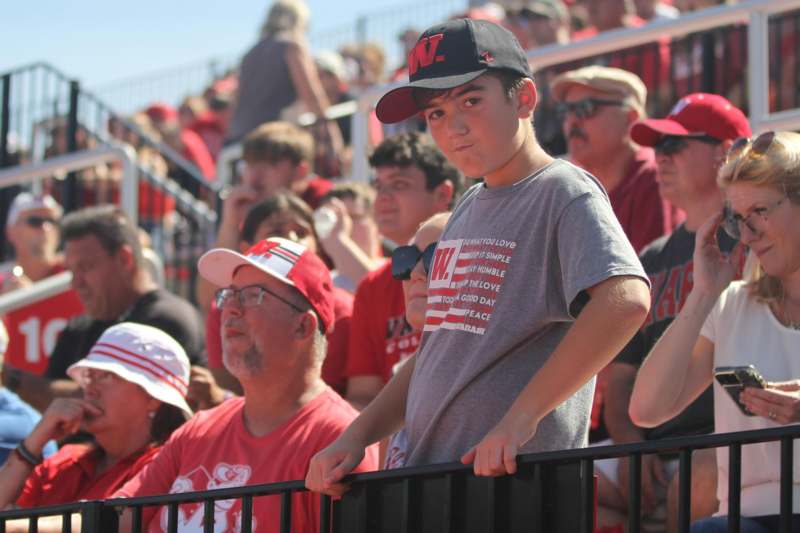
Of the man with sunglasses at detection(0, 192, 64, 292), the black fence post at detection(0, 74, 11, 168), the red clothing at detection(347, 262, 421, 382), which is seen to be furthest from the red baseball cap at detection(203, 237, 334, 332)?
the black fence post at detection(0, 74, 11, 168)

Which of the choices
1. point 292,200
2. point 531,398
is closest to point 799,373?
point 531,398

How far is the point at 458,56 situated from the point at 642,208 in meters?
2.96

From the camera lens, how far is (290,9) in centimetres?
1118

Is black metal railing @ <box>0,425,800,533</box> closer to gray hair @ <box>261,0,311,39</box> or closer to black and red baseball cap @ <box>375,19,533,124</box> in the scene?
black and red baseball cap @ <box>375,19,533,124</box>

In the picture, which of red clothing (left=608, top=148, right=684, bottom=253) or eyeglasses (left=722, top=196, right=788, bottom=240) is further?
red clothing (left=608, top=148, right=684, bottom=253)

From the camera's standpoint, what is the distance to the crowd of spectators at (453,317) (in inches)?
140

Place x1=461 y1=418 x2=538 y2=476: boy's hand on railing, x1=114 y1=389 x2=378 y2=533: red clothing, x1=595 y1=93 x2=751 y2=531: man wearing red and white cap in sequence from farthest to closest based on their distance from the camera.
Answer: x1=595 y1=93 x2=751 y2=531: man wearing red and white cap, x1=114 y1=389 x2=378 y2=533: red clothing, x1=461 y1=418 x2=538 y2=476: boy's hand on railing

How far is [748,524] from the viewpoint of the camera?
3955mm

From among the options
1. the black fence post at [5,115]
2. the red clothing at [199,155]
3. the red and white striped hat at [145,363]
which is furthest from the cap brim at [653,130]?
the red clothing at [199,155]

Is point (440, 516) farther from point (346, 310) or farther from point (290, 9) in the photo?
point (290, 9)

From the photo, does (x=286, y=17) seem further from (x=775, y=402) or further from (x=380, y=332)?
(x=775, y=402)

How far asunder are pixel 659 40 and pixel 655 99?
632 millimetres

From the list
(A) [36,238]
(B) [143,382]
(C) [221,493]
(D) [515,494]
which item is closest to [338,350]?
(B) [143,382]

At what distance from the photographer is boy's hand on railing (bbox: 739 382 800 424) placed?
3709 millimetres
